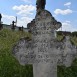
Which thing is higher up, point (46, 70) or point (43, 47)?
point (43, 47)

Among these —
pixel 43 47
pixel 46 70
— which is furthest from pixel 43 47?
pixel 46 70

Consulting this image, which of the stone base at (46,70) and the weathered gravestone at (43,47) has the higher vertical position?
the weathered gravestone at (43,47)

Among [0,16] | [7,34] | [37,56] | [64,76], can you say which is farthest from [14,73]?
[0,16]

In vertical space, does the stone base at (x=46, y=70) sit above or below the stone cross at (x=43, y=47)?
below

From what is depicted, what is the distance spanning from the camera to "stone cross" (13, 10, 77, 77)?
793cm

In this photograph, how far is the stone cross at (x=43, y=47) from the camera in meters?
7.93

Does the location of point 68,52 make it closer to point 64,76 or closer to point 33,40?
point 33,40

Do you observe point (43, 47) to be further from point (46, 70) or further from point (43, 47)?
point (46, 70)

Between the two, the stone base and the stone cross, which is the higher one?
the stone cross

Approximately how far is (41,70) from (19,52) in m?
0.67

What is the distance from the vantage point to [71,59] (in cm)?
814

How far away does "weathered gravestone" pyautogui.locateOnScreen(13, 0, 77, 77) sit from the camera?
312 inches

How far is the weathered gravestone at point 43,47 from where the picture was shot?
7926 mm

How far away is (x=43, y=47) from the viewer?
26.1ft
